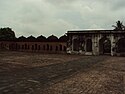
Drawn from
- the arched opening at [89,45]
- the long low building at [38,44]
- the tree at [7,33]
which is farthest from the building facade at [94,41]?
the tree at [7,33]

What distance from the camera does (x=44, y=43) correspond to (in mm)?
40875

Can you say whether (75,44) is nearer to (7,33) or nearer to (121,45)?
(121,45)

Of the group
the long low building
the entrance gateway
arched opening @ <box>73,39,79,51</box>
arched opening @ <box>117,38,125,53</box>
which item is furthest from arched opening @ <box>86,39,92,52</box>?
arched opening @ <box>117,38,125,53</box>

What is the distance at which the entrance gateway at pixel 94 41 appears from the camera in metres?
33.0

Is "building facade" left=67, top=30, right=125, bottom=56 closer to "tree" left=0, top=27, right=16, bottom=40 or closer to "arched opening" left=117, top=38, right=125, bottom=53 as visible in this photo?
"arched opening" left=117, top=38, right=125, bottom=53

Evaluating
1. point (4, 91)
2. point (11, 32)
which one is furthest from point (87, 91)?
point (11, 32)

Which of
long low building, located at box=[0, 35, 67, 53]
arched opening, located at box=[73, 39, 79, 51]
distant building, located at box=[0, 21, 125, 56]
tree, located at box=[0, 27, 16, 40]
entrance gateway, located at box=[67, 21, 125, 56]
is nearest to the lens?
entrance gateway, located at box=[67, 21, 125, 56]

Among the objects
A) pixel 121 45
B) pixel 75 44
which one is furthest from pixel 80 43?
pixel 121 45

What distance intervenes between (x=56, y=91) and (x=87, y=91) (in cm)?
93

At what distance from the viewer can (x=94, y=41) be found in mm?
34375

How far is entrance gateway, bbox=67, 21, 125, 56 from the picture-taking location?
3303 centimetres

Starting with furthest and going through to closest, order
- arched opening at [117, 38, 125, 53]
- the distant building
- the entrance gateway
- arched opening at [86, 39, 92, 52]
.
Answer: arched opening at [86, 39, 92, 52] → arched opening at [117, 38, 125, 53] → the distant building → the entrance gateway

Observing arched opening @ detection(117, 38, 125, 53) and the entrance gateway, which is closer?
the entrance gateway

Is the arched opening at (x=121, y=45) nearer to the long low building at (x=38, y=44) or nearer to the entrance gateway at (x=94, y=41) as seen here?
the entrance gateway at (x=94, y=41)
